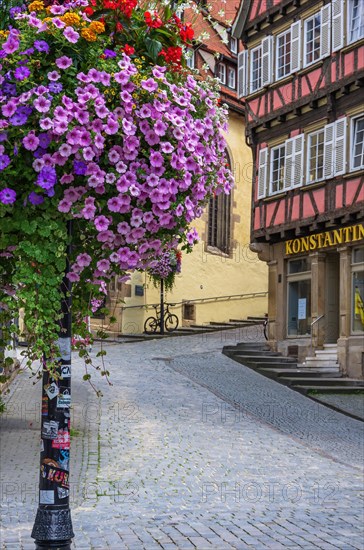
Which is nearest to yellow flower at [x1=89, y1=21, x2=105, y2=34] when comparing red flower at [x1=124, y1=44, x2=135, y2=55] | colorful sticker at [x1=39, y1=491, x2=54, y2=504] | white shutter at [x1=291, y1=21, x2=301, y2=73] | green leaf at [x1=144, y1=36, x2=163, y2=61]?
red flower at [x1=124, y1=44, x2=135, y2=55]

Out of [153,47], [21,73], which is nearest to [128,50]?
[153,47]

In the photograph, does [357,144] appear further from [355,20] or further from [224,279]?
[224,279]

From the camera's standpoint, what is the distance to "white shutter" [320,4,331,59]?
20.1 metres

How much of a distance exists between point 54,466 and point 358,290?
16.3 meters

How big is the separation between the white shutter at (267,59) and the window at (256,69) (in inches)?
9.6

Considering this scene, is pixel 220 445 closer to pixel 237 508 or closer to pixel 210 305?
pixel 237 508

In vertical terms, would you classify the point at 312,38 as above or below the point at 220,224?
above

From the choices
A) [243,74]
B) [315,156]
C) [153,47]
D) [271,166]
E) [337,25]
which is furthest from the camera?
[243,74]

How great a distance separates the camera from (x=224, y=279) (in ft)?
104

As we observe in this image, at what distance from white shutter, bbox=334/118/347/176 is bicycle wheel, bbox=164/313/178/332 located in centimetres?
1001

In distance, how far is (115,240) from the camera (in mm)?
3596

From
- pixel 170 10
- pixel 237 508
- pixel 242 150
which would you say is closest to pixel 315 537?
pixel 237 508

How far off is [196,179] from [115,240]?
44 cm

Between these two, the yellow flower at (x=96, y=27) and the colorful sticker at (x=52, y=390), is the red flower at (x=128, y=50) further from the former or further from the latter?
the colorful sticker at (x=52, y=390)
